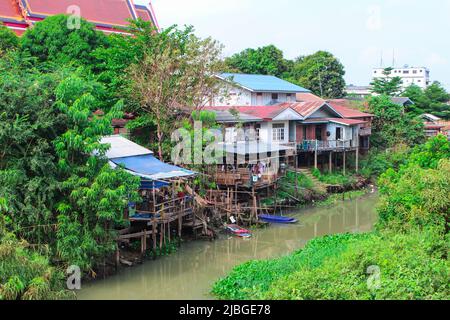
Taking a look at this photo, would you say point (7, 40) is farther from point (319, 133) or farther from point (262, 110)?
point (319, 133)

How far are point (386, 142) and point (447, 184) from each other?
21092mm

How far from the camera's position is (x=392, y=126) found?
34344mm

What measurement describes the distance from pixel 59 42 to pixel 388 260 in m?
18.1

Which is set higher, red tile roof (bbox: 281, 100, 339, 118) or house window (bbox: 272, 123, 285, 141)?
red tile roof (bbox: 281, 100, 339, 118)

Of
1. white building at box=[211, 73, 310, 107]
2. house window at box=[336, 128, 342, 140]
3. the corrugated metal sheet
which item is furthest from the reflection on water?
white building at box=[211, 73, 310, 107]

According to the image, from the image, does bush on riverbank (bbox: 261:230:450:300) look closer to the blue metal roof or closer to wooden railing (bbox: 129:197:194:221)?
wooden railing (bbox: 129:197:194:221)

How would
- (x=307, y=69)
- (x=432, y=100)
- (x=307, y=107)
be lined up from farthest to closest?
(x=432, y=100) < (x=307, y=69) < (x=307, y=107)

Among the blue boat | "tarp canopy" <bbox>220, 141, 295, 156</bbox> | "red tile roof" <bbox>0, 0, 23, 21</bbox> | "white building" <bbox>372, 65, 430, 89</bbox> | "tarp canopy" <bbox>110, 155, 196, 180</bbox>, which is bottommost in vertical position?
the blue boat

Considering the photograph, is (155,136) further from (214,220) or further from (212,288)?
(212,288)

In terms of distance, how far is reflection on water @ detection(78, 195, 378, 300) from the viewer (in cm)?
1352

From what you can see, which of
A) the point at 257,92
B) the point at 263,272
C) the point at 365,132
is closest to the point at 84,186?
the point at 263,272

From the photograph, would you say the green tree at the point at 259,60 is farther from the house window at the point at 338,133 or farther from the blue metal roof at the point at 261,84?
the house window at the point at 338,133

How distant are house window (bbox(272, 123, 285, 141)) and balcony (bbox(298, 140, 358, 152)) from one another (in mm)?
1229

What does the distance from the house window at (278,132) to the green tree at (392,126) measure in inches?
356
